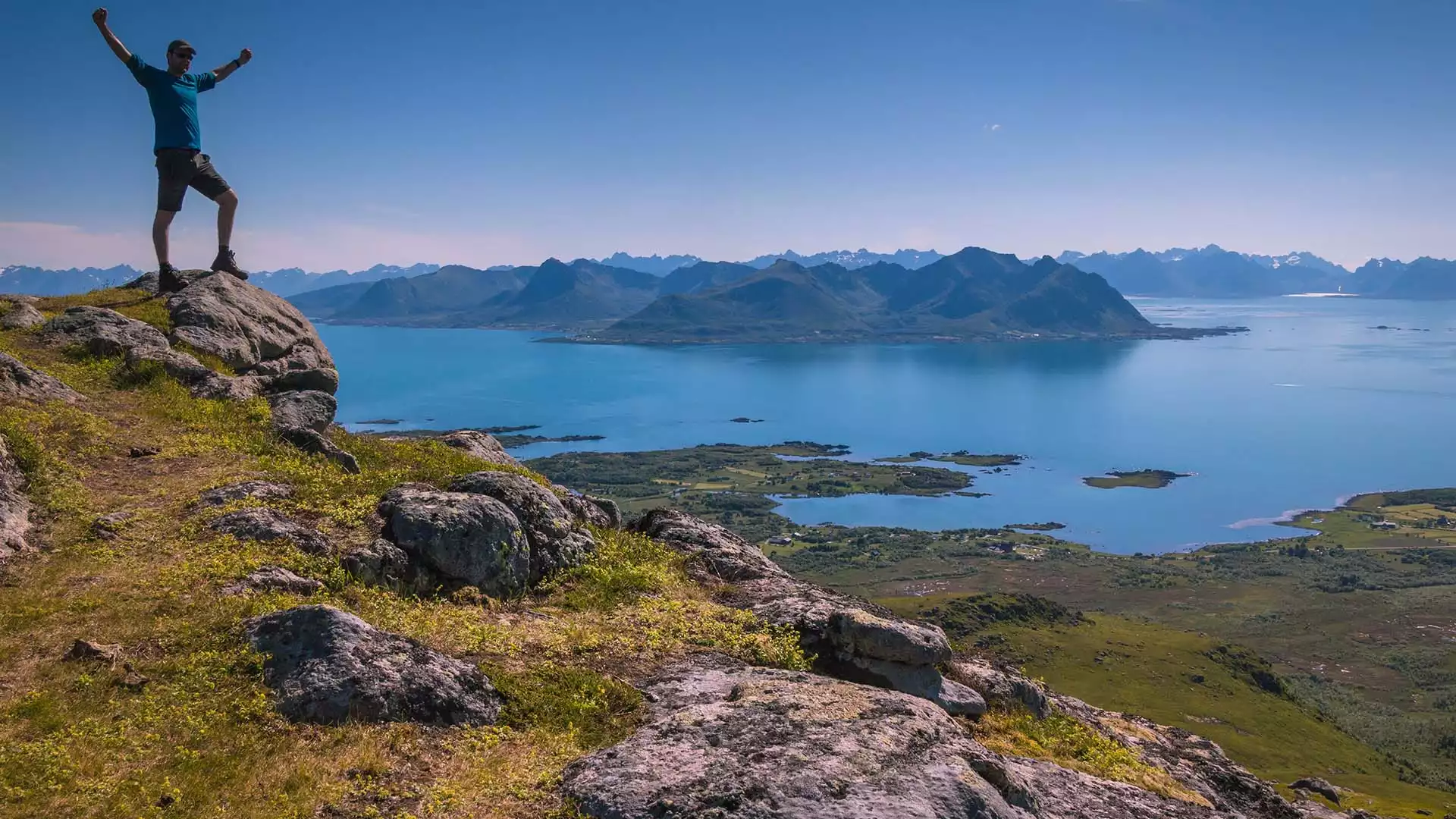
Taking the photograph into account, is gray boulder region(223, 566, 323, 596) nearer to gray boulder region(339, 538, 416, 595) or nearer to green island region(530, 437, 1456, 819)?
gray boulder region(339, 538, 416, 595)

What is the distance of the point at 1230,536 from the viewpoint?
158 m

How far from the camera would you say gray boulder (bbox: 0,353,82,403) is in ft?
46.4

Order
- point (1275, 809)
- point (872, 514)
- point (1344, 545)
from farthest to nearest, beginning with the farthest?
point (872, 514) → point (1344, 545) → point (1275, 809)

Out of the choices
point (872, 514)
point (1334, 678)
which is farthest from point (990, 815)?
point (872, 514)

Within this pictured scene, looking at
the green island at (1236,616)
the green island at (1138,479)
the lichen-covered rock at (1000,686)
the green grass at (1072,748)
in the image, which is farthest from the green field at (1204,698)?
the green grass at (1072,748)

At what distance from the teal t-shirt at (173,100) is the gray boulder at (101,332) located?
4.25 m

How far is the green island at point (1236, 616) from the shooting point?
90438 mm

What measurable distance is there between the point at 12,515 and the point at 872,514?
16674 centimetres

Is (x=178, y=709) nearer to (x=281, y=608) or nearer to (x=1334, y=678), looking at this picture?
(x=281, y=608)

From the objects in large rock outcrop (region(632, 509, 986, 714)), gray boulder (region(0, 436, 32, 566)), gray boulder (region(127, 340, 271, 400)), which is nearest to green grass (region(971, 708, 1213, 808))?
large rock outcrop (region(632, 509, 986, 714))

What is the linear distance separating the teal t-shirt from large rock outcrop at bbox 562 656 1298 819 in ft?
53.5

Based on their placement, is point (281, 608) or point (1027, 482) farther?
point (1027, 482)

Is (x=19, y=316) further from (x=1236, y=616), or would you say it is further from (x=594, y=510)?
(x=1236, y=616)

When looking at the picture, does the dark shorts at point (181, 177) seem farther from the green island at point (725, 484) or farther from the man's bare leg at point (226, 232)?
the green island at point (725, 484)
